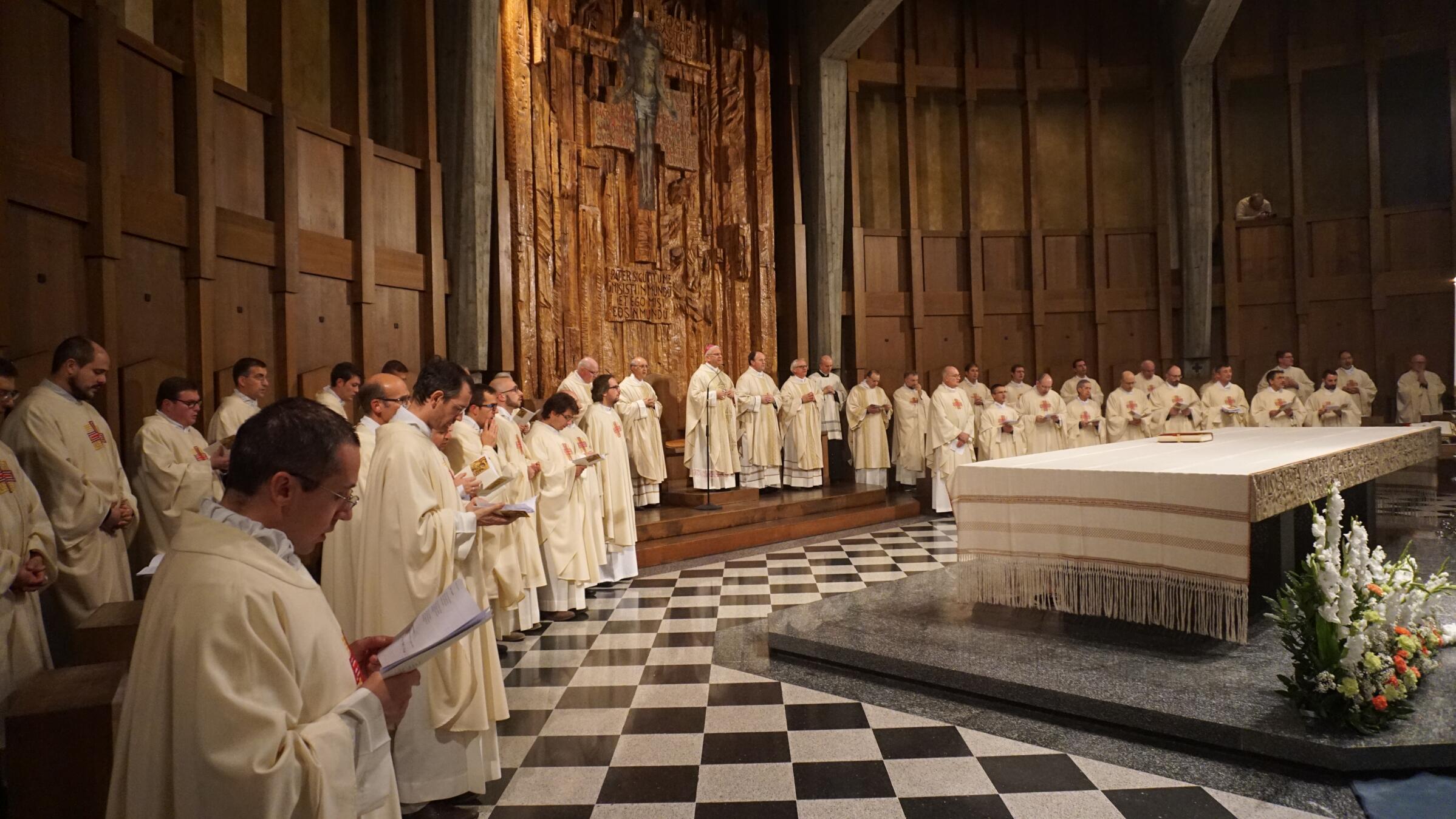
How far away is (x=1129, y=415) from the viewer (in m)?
12.5

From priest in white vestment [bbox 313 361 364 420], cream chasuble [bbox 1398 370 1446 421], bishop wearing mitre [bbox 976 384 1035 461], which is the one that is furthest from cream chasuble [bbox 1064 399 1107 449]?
priest in white vestment [bbox 313 361 364 420]

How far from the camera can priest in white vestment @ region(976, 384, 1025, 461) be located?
11.6 m

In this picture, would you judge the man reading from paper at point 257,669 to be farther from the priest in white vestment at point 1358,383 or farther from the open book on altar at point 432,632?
the priest in white vestment at point 1358,383

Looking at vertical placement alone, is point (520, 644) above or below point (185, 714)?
below

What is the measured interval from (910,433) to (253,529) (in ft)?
36.4

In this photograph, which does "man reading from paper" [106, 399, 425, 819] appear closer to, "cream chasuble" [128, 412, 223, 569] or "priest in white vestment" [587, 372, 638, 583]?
"cream chasuble" [128, 412, 223, 569]

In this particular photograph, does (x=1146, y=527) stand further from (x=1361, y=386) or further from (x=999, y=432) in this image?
(x=1361, y=386)

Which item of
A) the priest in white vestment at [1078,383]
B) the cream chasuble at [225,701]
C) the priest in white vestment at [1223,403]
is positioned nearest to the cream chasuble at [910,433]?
the priest in white vestment at [1078,383]

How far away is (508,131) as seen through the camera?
393 inches

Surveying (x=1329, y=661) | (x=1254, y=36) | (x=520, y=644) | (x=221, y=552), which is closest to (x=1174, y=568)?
(x=1329, y=661)

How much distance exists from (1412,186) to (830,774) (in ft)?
47.1

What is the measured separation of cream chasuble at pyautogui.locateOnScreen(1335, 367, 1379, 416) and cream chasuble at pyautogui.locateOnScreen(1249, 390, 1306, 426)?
0.62m

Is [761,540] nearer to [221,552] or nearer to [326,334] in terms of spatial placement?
[326,334]

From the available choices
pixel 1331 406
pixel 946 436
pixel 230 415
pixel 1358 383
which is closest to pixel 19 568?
pixel 230 415
